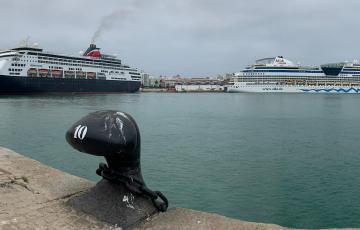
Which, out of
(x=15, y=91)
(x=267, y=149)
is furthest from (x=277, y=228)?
(x=15, y=91)

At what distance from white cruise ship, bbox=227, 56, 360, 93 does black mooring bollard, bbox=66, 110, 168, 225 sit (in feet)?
294

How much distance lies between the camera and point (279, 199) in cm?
847

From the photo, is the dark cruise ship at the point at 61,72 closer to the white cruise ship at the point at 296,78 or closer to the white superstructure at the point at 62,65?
the white superstructure at the point at 62,65

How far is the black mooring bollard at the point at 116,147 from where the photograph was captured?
10.7 ft

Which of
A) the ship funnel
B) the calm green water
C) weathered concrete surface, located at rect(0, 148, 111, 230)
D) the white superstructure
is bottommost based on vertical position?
the calm green water

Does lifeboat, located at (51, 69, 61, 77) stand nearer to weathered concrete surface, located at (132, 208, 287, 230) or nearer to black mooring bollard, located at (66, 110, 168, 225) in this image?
black mooring bollard, located at (66, 110, 168, 225)

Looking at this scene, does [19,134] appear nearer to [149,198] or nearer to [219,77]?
[149,198]

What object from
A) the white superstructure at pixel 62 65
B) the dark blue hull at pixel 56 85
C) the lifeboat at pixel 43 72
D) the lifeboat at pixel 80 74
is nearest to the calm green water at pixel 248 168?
the dark blue hull at pixel 56 85

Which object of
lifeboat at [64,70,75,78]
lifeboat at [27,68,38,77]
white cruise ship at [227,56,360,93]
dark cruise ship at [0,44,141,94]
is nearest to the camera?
dark cruise ship at [0,44,141,94]

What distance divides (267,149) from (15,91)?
53.5 meters

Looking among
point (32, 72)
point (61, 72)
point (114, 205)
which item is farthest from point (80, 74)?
point (114, 205)

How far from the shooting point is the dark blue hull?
195 ft

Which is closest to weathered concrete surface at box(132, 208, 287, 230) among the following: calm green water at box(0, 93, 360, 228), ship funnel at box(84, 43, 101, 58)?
calm green water at box(0, 93, 360, 228)

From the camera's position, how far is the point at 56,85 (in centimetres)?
6550
